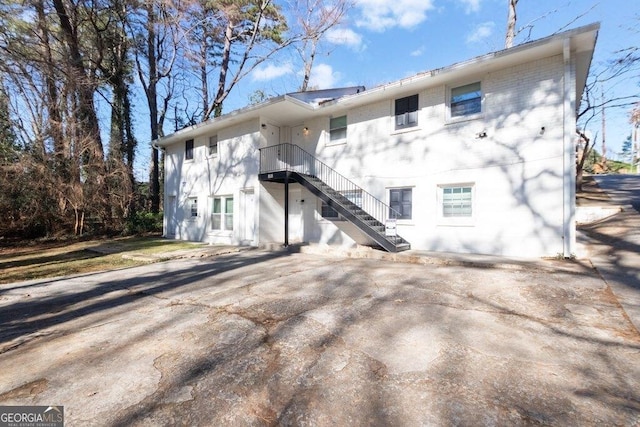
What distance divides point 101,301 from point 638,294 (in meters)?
8.62

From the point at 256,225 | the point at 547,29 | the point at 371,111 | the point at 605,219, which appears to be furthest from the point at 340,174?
the point at 547,29

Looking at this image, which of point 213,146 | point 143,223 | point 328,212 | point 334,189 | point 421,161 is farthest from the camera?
point 143,223

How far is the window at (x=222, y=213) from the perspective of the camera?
12867 millimetres

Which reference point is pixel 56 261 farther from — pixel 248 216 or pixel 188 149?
pixel 188 149

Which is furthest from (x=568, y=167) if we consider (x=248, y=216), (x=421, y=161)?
(x=248, y=216)

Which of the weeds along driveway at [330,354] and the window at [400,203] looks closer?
the weeds along driveway at [330,354]

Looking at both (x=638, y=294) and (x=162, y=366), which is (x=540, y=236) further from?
(x=162, y=366)

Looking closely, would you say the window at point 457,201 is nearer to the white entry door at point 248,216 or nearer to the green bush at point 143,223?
the white entry door at point 248,216

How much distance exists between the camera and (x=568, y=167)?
23.1ft

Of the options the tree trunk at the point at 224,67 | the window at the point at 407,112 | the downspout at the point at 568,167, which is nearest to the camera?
the downspout at the point at 568,167

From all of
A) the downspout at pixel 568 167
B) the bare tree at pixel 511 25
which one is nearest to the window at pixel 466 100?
the downspout at pixel 568 167

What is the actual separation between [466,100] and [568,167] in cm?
315

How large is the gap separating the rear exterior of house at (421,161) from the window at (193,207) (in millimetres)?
591

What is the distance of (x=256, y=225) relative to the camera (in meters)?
11.3
